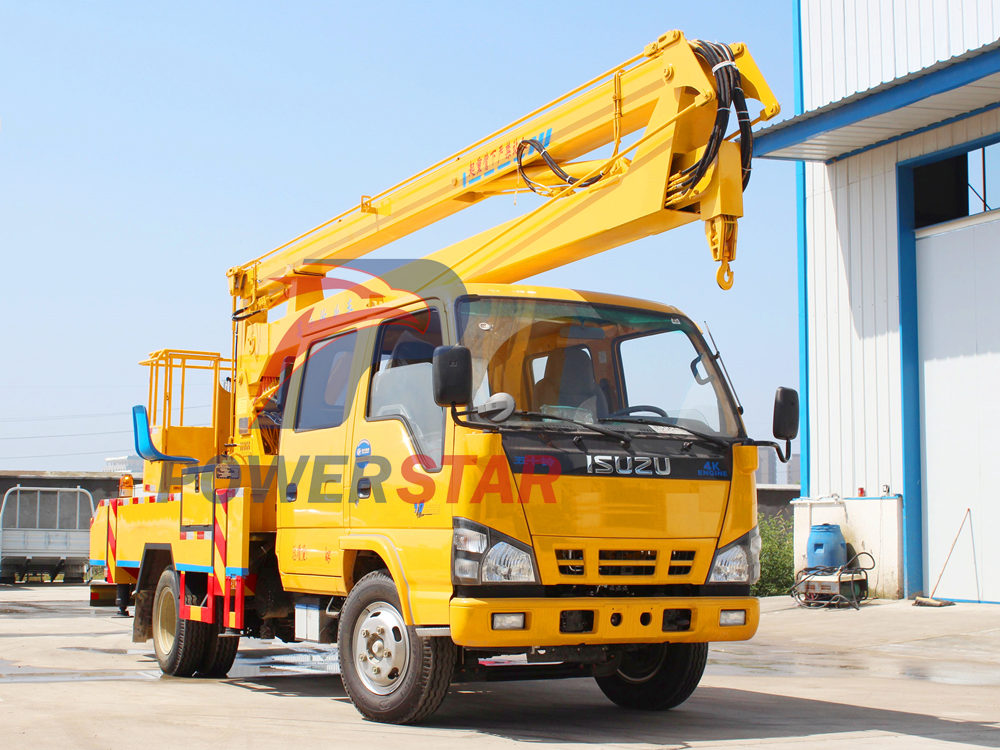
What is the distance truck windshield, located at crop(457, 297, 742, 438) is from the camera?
6.83 m

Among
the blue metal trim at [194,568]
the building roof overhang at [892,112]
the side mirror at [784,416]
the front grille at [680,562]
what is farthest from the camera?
the building roof overhang at [892,112]

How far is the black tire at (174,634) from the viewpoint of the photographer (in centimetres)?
907

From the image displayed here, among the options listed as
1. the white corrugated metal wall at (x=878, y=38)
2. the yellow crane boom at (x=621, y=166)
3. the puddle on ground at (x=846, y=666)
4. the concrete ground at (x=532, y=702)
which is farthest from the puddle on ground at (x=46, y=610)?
the white corrugated metal wall at (x=878, y=38)

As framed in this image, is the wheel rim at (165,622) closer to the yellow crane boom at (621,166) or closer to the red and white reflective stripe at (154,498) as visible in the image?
the red and white reflective stripe at (154,498)

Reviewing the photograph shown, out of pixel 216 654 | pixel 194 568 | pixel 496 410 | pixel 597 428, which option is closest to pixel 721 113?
pixel 597 428

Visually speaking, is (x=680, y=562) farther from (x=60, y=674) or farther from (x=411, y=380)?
(x=60, y=674)

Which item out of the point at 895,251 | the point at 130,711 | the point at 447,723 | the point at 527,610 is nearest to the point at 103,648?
the point at 130,711

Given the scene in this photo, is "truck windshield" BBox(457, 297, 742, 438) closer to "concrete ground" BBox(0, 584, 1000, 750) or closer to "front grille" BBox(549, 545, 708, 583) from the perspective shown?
"front grille" BBox(549, 545, 708, 583)

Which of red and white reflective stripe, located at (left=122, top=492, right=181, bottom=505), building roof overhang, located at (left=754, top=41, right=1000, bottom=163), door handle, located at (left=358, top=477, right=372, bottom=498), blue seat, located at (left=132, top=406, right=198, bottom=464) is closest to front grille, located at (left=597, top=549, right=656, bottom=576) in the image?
door handle, located at (left=358, top=477, right=372, bottom=498)

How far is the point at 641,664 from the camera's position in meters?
7.75

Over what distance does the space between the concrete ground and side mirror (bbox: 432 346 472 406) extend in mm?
1778

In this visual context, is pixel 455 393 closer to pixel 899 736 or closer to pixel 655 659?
pixel 655 659

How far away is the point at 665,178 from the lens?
7.10 meters

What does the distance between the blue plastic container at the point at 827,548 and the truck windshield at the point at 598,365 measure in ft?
30.8
